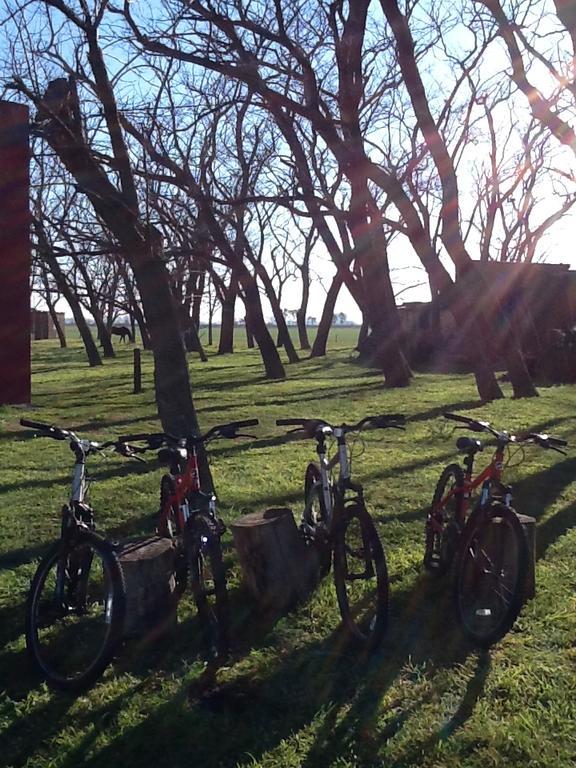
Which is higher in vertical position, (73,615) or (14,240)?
(14,240)

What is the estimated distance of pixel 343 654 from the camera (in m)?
4.53

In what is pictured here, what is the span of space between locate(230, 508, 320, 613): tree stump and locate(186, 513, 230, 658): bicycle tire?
80cm

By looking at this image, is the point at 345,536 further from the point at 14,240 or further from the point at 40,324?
the point at 40,324

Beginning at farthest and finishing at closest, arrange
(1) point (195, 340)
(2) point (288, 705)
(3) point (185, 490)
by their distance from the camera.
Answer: (1) point (195, 340), (3) point (185, 490), (2) point (288, 705)

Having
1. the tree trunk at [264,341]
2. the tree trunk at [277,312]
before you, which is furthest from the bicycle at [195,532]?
the tree trunk at [277,312]

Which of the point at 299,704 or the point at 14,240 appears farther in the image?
the point at 14,240

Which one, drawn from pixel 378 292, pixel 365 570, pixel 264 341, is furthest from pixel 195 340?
pixel 365 570

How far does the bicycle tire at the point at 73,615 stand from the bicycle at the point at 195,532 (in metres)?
0.39

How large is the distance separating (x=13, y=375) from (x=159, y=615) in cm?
835

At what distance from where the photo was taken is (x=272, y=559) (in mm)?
5129

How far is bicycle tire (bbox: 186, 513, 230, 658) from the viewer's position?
4039mm

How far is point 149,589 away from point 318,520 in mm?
1187

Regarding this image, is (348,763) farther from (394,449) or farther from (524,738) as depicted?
(394,449)

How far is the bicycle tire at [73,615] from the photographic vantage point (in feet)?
13.1
